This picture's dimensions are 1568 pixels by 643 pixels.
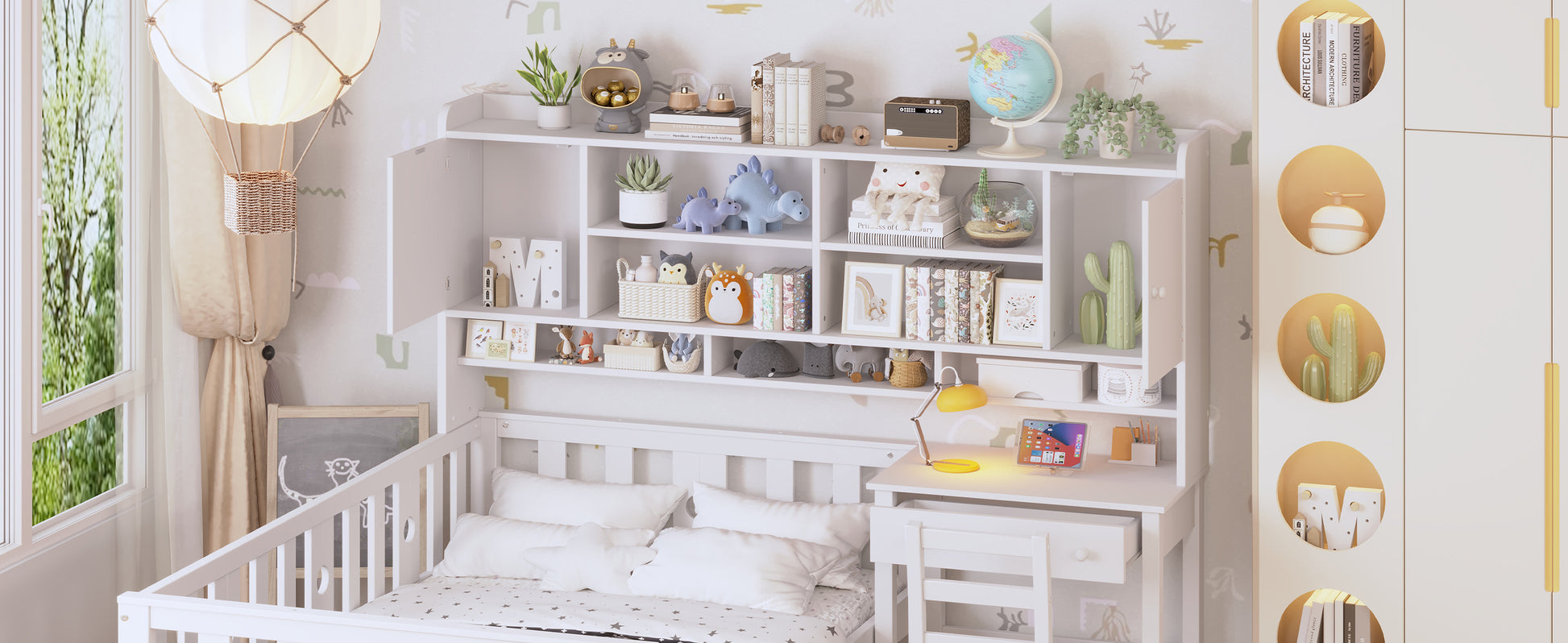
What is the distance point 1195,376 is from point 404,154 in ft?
5.53

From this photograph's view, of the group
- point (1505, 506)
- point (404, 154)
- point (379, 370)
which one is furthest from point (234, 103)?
point (1505, 506)

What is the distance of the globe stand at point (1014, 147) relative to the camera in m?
3.20

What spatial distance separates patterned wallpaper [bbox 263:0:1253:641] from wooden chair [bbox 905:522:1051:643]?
52 centimetres

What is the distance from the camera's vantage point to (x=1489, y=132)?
9.30 feet

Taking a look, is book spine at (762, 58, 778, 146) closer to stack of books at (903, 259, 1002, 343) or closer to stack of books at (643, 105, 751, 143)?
stack of books at (643, 105, 751, 143)

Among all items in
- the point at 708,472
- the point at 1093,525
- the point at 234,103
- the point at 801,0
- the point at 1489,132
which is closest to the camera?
the point at 234,103

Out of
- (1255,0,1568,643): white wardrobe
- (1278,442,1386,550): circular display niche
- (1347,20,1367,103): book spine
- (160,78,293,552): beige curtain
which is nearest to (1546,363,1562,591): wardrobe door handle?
(1255,0,1568,643): white wardrobe

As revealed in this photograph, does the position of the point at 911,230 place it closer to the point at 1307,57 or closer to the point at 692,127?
the point at 692,127

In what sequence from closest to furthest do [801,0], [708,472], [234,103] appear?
[234,103] → [801,0] → [708,472]

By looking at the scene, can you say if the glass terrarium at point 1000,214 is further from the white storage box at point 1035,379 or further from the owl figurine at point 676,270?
the owl figurine at point 676,270

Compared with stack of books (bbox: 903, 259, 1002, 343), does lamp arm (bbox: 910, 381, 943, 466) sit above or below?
below

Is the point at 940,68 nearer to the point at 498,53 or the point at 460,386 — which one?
the point at 498,53

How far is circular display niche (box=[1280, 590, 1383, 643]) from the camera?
10.4 ft

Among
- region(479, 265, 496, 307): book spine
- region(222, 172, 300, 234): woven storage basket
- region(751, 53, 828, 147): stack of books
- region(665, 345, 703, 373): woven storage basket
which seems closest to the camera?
region(222, 172, 300, 234): woven storage basket
